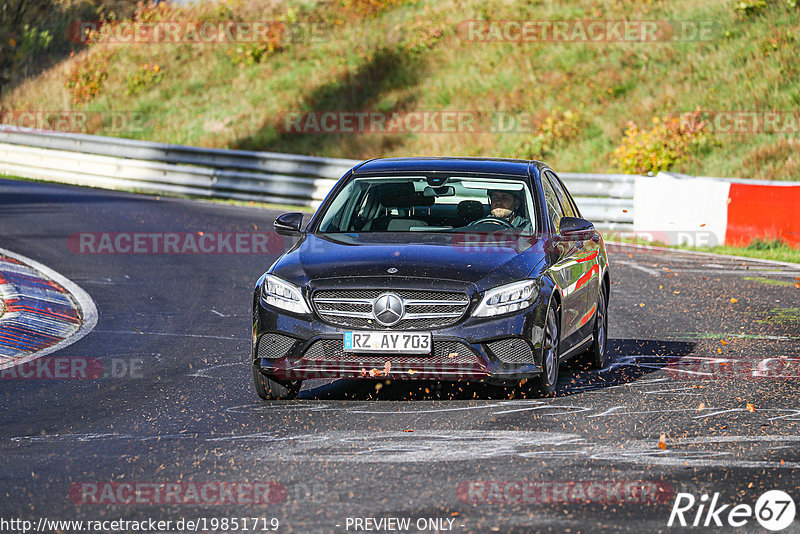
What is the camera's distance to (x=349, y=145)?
34.7 m

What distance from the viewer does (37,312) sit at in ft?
39.6

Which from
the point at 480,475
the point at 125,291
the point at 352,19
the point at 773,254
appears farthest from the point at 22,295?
the point at 352,19

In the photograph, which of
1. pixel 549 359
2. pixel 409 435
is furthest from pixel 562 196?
pixel 409 435

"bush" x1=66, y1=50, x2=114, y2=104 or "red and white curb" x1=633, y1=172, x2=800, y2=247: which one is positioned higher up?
"bush" x1=66, y1=50, x2=114, y2=104

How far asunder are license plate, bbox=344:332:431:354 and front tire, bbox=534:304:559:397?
824 mm

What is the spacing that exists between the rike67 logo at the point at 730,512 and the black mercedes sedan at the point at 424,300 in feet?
8.11

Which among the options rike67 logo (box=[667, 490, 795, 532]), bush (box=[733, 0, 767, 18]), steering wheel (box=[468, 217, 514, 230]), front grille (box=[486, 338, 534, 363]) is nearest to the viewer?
rike67 logo (box=[667, 490, 795, 532])

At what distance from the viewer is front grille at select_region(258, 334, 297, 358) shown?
826 centimetres

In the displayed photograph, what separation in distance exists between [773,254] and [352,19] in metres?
25.8

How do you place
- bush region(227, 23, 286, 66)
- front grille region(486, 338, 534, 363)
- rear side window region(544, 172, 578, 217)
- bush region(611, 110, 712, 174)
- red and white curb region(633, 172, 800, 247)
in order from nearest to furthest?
front grille region(486, 338, 534, 363), rear side window region(544, 172, 578, 217), red and white curb region(633, 172, 800, 247), bush region(611, 110, 712, 174), bush region(227, 23, 286, 66)

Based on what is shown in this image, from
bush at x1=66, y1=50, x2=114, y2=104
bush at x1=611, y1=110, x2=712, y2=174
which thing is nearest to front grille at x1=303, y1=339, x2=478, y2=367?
bush at x1=611, y1=110, x2=712, y2=174

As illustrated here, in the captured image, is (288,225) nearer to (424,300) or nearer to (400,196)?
(400,196)

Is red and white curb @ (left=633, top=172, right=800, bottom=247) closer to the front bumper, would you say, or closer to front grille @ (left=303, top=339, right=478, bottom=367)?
the front bumper

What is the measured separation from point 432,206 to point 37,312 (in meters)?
4.50
